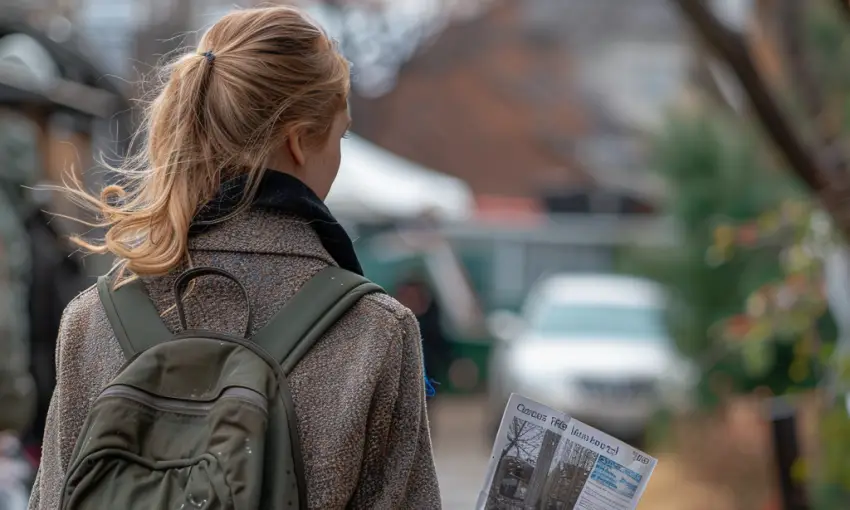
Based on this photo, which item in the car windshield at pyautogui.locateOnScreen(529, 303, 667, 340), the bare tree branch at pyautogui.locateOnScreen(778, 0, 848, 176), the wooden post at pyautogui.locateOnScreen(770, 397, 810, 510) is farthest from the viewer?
the car windshield at pyautogui.locateOnScreen(529, 303, 667, 340)

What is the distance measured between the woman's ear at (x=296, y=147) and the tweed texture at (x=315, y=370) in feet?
0.29

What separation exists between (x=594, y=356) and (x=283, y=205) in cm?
1257

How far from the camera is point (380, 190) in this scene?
52.9 ft

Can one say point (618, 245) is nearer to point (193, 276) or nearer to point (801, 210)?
point (801, 210)

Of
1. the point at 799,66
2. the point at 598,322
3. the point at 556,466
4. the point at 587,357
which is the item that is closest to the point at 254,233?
the point at 556,466

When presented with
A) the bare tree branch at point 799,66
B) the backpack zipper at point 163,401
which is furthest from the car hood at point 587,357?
the backpack zipper at point 163,401

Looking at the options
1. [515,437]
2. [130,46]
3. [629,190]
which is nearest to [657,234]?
[130,46]

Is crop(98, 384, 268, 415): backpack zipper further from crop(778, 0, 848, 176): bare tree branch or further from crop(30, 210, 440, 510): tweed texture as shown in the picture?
crop(778, 0, 848, 176): bare tree branch

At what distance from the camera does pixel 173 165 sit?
1930 millimetres

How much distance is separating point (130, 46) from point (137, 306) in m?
11.7

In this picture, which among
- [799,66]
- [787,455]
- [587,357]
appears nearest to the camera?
[787,455]

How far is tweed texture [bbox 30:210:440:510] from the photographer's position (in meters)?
1.78

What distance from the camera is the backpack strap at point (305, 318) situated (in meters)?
1.79

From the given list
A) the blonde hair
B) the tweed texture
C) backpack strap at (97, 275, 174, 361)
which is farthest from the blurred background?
backpack strap at (97, 275, 174, 361)
